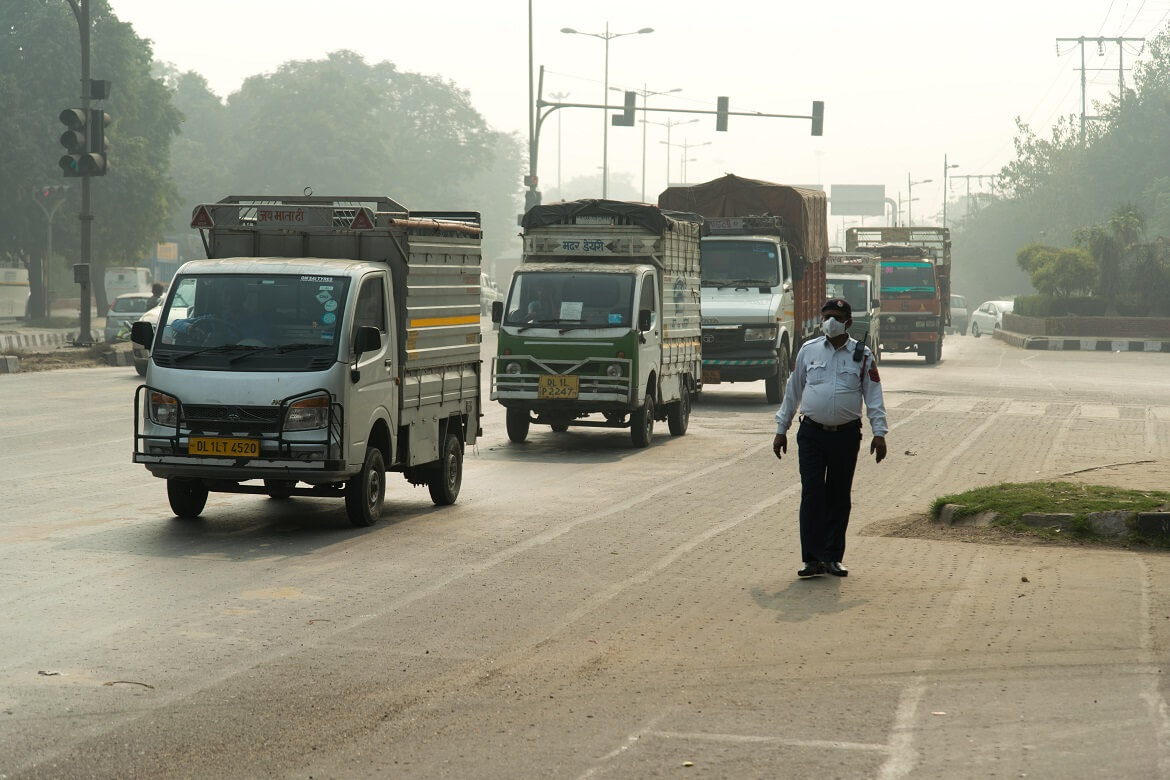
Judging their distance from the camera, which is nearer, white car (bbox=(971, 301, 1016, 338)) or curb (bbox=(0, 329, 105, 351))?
curb (bbox=(0, 329, 105, 351))

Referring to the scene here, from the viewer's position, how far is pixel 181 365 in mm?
10922

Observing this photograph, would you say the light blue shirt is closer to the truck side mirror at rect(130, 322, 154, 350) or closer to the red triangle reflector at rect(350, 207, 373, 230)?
the red triangle reflector at rect(350, 207, 373, 230)

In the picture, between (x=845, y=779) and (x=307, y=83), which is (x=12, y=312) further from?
(x=845, y=779)

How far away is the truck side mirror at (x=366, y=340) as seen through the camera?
11.0 m

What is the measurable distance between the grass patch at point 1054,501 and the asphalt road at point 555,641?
0.61 m

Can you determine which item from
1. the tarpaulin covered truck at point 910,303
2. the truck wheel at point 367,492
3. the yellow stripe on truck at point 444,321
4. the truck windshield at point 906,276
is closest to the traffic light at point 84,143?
the yellow stripe on truck at point 444,321

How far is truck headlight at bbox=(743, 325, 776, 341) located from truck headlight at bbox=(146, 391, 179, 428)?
14893 millimetres

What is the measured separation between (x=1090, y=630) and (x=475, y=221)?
746 cm

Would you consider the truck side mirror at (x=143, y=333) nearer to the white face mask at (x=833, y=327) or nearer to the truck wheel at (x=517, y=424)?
the white face mask at (x=833, y=327)

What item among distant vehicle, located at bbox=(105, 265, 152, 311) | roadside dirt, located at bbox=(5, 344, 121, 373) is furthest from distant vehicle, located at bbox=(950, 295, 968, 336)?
roadside dirt, located at bbox=(5, 344, 121, 373)

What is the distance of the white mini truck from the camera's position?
1068 cm

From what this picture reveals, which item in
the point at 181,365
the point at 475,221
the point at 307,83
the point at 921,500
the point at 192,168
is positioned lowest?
the point at 921,500

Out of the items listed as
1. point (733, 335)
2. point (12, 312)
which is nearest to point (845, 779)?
point (733, 335)

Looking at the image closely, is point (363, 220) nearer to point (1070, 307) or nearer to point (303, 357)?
point (303, 357)
